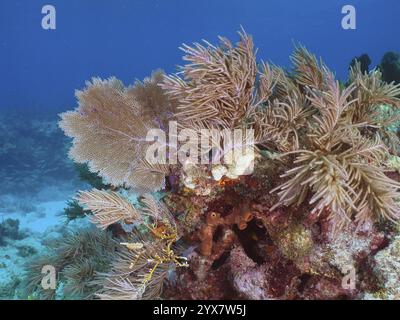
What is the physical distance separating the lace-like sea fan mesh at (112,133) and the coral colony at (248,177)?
1 cm

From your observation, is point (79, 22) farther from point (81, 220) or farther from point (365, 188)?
point (365, 188)

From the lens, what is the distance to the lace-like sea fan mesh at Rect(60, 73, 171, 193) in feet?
15.4

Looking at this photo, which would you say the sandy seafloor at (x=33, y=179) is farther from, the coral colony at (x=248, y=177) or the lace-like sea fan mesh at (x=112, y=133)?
the coral colony at (x=248, y=177)

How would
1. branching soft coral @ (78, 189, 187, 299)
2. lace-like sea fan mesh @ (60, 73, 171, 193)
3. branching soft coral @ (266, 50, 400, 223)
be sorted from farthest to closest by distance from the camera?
lace-like sea fan mesh @ (60, 73, 171, 193), branching soft coral @ (78, 189, 187, 299), branching soft coral @ (266, 50, 400, 223)

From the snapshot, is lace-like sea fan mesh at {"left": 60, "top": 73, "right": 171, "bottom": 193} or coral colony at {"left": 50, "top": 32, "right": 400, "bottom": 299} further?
lace-like sea fan mesh at {"left": 60, "top": 73, "right": 171, "bottom": 193}

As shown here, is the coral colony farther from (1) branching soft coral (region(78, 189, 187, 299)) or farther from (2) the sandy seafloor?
(2) the sandy seafloor

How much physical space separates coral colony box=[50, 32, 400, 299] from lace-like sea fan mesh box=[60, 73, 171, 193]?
0.01m

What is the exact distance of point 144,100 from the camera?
16.1 feet

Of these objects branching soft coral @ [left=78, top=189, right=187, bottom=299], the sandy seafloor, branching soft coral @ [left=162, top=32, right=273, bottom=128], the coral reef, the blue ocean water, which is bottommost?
branching soft coral @ [left=78, top=189, right=187, bottom=299]

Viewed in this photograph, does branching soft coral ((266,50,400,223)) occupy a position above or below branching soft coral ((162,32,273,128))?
below

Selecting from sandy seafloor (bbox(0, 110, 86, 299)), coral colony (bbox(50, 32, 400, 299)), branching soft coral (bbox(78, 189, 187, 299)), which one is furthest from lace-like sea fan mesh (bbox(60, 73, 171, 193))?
sandy seafloor (bbox(0, 110, 86, 299))

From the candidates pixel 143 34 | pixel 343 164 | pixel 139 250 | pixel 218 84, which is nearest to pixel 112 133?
pixel 139 250

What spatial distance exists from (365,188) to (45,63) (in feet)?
→ 449

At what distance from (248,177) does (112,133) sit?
1.97 meters
